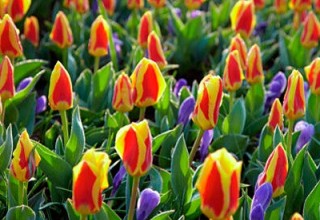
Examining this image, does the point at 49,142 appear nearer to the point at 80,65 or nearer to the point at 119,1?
the point at 80,65

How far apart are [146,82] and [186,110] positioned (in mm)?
473

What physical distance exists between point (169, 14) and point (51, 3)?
79cm

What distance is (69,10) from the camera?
3934mm

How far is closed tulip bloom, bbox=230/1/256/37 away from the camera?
3124 mm

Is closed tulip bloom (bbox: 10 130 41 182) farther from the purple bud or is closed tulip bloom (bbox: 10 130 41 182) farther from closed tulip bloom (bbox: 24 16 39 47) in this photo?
closed tulip bloom (bbox: 24 16 39 47)

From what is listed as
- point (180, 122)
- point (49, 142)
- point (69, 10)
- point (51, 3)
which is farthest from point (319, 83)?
point (51, 3)

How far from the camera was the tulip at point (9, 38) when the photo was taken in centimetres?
245

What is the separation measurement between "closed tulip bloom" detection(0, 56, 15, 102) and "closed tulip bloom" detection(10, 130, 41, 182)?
0.41 metres

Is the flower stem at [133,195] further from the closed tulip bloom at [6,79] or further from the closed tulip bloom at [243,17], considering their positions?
the closed tulip bloom at [243,17]

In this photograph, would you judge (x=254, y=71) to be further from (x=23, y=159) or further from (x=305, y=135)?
(x=23, y=159)

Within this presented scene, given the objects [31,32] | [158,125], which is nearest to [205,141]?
[158,125]

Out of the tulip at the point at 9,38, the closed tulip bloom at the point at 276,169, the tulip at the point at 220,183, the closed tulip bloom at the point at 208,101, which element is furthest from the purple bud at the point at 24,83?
the tulip at the point at 220,183

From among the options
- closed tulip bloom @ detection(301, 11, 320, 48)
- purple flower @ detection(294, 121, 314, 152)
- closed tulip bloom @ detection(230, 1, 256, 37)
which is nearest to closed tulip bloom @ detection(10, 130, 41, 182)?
purple flower @ detection(294, 121, 314, 152)

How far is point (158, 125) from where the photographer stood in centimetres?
279
